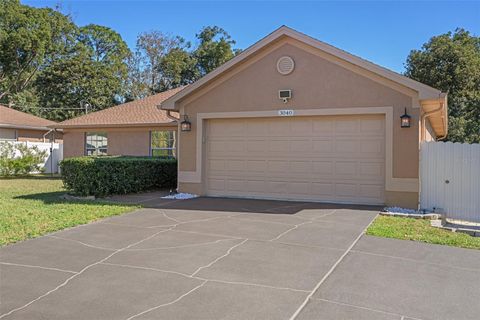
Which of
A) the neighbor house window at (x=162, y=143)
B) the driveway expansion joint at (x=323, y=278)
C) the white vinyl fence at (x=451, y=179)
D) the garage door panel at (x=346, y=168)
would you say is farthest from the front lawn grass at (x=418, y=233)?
the neighbor house window at (x=162, y=143)

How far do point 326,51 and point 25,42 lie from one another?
31006 mm

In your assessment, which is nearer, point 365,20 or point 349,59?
point 349,59

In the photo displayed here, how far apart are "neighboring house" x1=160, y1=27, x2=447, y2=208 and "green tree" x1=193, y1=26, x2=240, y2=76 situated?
27218 millimetres

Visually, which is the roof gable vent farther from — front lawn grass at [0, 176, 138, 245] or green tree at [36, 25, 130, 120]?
green tree at [36, 25, 130, 120]

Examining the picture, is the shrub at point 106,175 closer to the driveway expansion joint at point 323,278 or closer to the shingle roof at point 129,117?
the shingle roof at point 129,117

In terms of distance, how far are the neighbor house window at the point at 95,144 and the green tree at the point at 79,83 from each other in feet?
67.6

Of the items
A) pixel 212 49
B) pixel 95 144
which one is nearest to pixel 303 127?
pixel 95 144

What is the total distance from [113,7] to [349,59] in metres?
10.6

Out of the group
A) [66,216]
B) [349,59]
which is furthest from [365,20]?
[66,216]

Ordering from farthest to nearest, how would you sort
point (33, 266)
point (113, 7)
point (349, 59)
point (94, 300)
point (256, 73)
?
point (113, 7), point (256, 73), point (349, 59), point (33, 266), point (94, 300)

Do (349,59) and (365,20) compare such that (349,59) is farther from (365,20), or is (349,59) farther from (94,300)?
(94,300)

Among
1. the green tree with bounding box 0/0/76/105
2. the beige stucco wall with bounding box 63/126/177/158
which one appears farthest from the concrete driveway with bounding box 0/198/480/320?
the green tree with bounding box 0/0/76/105

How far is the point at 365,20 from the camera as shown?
45.8 ft

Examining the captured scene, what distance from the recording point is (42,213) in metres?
9.30
